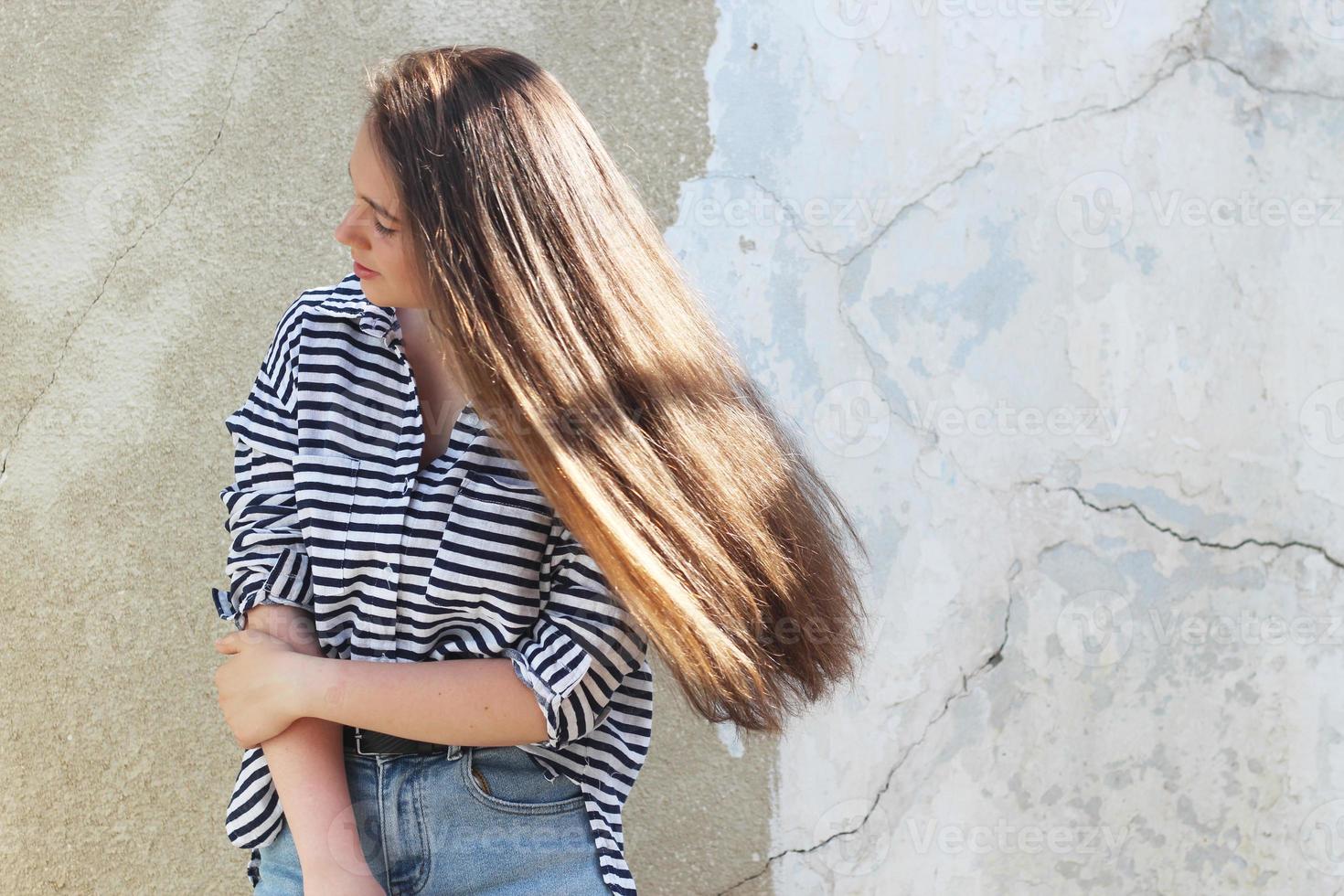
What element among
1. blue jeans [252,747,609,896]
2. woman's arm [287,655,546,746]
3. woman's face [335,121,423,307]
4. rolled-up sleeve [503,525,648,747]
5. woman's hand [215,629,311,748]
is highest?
woman's face [335,121,423,307]

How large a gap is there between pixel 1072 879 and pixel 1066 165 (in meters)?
1.25

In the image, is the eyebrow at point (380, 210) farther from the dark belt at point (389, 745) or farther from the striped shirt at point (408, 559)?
the dark belt at point (389, 745)

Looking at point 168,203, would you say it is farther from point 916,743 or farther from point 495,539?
point 916,743

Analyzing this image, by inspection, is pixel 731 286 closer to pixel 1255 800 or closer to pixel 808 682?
pixel 808 682

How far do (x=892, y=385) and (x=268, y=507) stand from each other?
1.16 meters

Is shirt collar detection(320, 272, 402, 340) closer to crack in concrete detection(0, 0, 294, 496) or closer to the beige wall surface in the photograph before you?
the beige wall surface

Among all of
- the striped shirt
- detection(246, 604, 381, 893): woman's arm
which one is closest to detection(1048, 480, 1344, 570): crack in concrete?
the striped shirt

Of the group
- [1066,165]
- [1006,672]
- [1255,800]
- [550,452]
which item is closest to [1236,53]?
[1066,165]

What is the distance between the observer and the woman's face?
43.9 inches

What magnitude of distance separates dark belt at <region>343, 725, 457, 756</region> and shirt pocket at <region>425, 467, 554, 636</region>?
4.7 inches

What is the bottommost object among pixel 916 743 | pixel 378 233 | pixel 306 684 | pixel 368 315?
pixel 916 743

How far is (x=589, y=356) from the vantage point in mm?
1078

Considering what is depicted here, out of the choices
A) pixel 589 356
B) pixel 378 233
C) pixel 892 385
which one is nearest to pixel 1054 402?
pixel 892 385

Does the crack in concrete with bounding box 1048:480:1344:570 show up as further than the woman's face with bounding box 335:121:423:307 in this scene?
Yes
